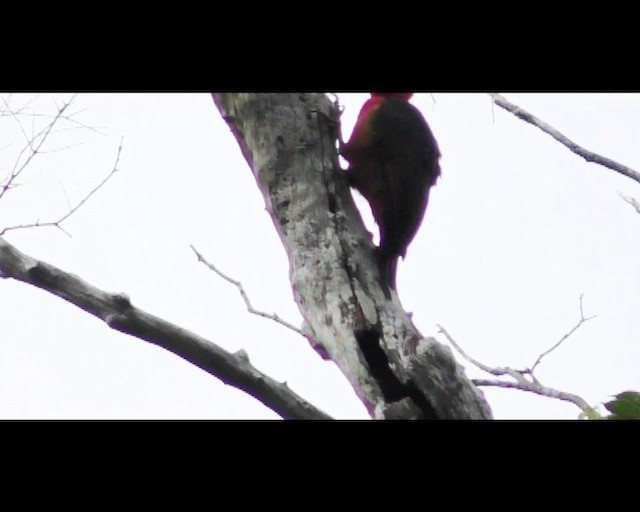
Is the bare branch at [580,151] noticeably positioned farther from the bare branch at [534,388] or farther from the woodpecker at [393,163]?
the bare branch at [534,388]

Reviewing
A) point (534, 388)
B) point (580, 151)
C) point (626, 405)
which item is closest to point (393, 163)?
point (580, 151)

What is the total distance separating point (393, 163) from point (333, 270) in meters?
0.82

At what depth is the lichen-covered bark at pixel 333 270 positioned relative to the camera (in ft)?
7.41

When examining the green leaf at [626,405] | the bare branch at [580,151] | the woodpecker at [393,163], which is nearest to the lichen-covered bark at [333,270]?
the woodpecker at [393,163]

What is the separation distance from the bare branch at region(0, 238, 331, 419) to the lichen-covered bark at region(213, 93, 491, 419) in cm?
26

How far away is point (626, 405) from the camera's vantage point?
208 cm

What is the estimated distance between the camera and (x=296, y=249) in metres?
2.67

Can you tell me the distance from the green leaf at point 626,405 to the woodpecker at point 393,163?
1.03 m

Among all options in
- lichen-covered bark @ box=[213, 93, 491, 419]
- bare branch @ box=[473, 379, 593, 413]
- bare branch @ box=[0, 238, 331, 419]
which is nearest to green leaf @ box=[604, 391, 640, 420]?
lichen-covered bark @ box=[213, 93, 491, 419]

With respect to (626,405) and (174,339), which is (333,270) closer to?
(174,339)
